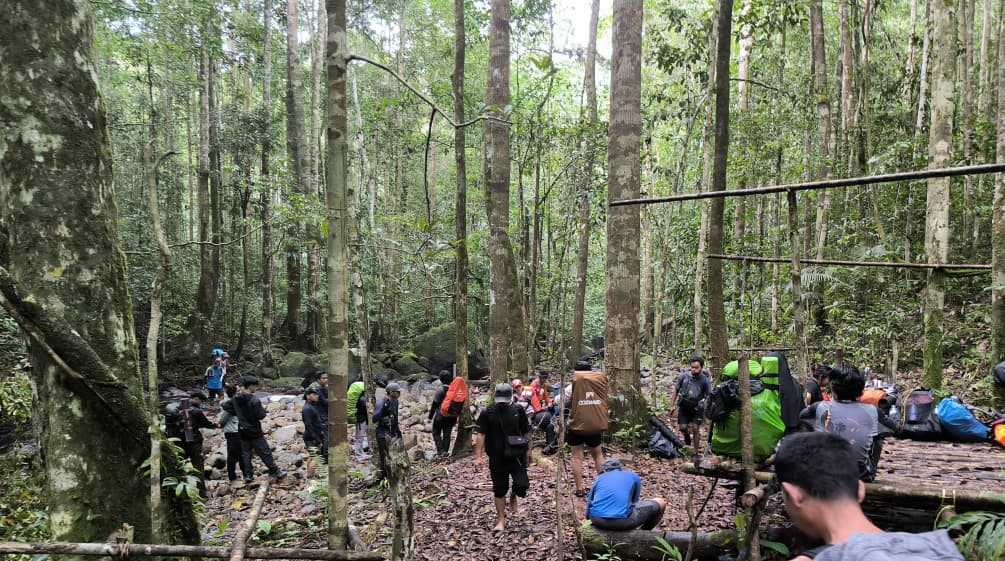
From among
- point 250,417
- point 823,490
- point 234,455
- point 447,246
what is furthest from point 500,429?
point 234,455

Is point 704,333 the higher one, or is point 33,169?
point 33,169

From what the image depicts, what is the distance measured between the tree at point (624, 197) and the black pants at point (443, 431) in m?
2.86

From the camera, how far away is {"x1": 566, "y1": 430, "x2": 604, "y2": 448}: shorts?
22.0 ft

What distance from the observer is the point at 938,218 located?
8336mm

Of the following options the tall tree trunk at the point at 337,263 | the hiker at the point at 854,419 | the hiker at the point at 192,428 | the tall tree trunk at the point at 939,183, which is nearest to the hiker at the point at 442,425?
the hiker at the point at 192,428

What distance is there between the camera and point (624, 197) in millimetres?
7840

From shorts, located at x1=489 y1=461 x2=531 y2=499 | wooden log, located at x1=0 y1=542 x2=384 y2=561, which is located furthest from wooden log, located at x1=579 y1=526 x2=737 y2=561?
wooden log, located at x1=0 y1=542 x2=384 y2=561

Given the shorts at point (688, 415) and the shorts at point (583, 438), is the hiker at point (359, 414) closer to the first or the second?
the shorts at point (583, 438)

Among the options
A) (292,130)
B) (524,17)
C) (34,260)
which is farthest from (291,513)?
(292,130)

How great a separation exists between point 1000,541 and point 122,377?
543 centimetres

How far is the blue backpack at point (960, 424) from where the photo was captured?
22.3 feet

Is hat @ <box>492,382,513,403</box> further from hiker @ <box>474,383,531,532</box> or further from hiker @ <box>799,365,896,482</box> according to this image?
hiker @ <box>799,365,896,482</box>

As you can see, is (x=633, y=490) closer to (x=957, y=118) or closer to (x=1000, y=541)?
(x=1000, y=541)

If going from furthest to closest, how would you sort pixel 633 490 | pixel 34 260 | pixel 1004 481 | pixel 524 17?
1. pixel 524 17
2. pixel 633 490
3. pixel 1004 481
4. pixel 34 260
